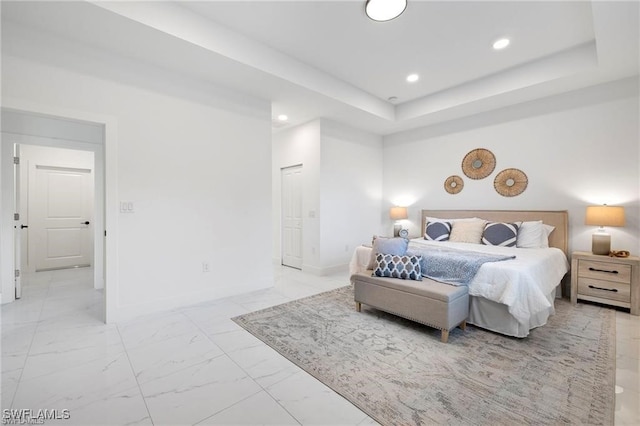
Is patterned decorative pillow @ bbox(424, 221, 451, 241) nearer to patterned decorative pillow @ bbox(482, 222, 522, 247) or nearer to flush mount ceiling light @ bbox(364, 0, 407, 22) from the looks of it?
patterned decorative pillow @ bbox(482, 222, 522, 247)

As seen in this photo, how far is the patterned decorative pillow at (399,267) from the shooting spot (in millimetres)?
2914

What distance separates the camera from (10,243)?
3.49 meters

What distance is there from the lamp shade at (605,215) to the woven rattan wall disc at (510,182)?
0.92 metres

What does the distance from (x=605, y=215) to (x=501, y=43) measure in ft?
7.82

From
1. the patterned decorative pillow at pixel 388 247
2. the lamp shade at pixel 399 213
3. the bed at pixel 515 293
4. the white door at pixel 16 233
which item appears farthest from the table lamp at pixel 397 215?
the white door at pixel 16 233

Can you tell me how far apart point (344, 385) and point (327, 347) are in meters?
0.52

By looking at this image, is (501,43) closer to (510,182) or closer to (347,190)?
(510,182)

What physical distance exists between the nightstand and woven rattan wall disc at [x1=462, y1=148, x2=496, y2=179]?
5.60 feet

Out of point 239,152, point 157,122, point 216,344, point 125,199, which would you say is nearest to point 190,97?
point 157,122

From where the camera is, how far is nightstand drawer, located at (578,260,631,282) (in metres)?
3.21

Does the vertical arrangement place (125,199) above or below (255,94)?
below

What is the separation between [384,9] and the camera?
8.38 feet

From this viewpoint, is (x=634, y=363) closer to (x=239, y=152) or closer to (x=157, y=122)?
(x=239, y=152)

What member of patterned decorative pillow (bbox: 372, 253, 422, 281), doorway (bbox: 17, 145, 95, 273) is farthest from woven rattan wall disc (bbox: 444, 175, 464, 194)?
doorway (bbox: 17, 145, 95, 273)
